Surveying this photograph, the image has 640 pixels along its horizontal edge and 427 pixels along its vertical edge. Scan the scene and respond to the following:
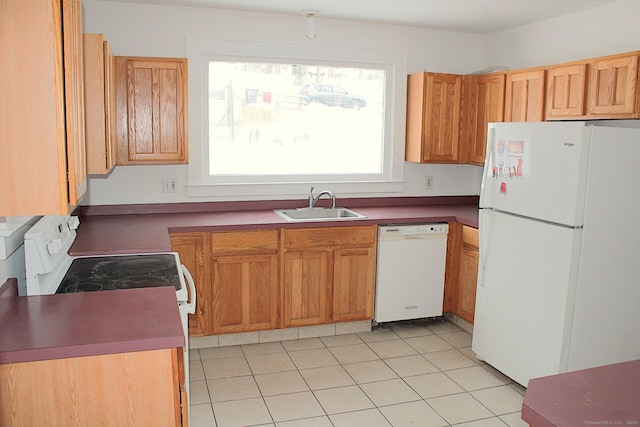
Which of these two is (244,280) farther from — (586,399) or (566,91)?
(586,399)

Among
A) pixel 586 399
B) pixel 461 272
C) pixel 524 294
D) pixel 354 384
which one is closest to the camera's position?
pixel 586 399

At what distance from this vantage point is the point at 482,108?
4.36 metres

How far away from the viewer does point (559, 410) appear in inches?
50.8

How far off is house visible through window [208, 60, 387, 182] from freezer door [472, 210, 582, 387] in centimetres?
148

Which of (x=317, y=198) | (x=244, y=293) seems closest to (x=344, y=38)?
(x=317, y=198)

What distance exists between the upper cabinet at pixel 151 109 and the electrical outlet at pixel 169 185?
1.13 feet

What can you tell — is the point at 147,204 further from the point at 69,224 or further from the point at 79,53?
the point at 79,53

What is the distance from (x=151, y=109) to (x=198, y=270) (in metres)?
1.11

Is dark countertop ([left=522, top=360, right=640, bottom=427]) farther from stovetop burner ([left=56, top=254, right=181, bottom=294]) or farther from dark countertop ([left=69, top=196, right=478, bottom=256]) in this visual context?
dark countertop ([left=69, top=196, right=478, bottom=256])

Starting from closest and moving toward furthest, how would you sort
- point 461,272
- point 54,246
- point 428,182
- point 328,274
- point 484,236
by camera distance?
point 54,246 < point 484,236 < point 328,274 < point 461,272 < point 428,182

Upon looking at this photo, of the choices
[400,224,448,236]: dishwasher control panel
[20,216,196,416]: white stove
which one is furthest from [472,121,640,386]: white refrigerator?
[20,216,196,416]: white stove

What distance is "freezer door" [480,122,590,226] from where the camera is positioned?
278 cm

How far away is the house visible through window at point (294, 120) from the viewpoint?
4.18 metres

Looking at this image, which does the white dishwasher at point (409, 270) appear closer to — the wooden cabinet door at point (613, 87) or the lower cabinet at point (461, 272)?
the lower cabinet at point (461, 272)
